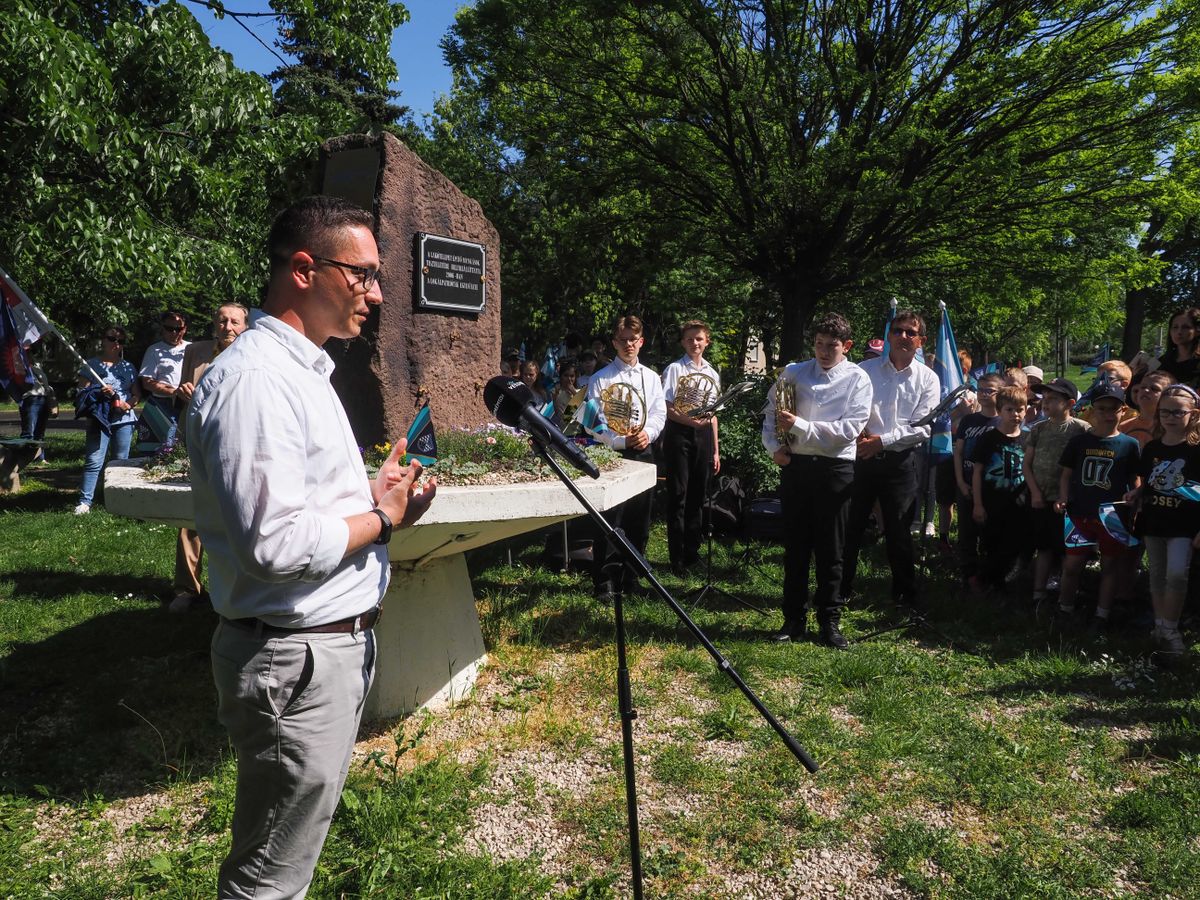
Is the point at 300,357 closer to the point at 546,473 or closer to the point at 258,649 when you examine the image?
the point at 258,649

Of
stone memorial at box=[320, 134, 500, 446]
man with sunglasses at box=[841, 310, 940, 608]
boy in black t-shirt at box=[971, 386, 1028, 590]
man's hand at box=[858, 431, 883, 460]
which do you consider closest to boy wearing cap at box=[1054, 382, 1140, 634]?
boy in black t-shirt at box=[971, 386, 1028, 590]

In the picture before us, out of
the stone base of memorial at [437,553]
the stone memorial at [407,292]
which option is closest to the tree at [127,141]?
the stone memorial at [407,292]

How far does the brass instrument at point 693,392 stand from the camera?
7.36 meters

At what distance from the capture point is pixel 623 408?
6.75 m

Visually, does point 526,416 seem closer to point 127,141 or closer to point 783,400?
point 783,400

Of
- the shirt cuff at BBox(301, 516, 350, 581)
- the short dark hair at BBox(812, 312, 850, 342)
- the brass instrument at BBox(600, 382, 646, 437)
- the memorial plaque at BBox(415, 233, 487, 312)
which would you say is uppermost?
the memorial plaque at BBox(415, 233, 487, 312)

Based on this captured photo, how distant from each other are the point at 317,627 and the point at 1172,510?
5.46m

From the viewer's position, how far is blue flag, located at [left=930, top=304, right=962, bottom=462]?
8.83m

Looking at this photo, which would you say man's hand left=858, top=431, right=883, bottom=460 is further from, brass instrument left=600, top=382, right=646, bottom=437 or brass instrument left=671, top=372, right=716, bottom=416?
brass instrument left=600, top=382, right=646, bottom=437

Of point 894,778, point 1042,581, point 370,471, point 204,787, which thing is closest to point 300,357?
point 370,471

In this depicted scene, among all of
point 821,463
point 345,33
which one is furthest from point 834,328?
point 345,33

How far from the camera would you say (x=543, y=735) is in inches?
172

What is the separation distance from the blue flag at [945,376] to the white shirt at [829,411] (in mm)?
3428

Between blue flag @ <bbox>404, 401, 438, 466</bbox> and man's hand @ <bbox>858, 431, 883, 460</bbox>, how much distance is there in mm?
3965
